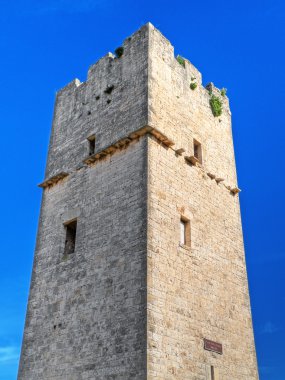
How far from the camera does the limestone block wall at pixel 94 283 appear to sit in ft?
37.1

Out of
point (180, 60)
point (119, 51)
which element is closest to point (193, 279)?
point (180, 60)

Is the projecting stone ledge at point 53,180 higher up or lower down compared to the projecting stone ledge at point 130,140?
higher up

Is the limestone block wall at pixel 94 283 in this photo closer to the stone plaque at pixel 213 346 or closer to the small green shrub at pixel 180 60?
the stone plaque at pixel 213 346

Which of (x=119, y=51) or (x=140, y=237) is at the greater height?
(x=119, y=51)

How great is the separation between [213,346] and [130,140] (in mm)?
6317

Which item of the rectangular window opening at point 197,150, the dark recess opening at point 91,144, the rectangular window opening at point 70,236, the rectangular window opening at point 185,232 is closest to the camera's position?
the rectangular window opening at point 185,232

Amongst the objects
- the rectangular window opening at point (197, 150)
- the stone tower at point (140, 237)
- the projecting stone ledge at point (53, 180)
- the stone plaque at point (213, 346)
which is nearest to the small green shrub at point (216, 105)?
the stone tower at point (140, 237)

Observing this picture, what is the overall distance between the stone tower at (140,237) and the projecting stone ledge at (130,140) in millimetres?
36

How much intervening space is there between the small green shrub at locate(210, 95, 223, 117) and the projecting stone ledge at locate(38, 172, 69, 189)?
6.15 m

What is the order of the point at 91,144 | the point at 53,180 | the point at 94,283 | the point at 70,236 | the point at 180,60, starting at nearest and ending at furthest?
the point at 94,283 < the point at 70,236 < the point at 91,144 < the point at 53,180 < the point at 180,60

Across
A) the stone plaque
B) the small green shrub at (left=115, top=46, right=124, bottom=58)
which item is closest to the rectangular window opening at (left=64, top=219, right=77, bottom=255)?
the stone plaque

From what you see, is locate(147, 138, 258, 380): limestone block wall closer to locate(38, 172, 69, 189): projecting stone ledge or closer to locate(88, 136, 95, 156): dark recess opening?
locate(88, 136, 95, 156): dark recess opening

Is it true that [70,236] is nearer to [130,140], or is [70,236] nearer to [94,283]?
[94,283]

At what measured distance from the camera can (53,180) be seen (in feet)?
53.1
